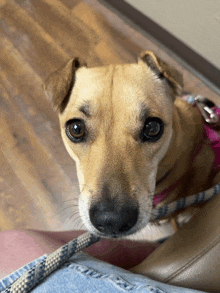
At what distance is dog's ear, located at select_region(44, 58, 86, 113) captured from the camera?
57.9 inches

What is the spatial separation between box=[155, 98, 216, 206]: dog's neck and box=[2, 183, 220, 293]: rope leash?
278 mm

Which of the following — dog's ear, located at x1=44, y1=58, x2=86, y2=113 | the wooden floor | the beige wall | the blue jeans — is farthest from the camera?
the wooden floor

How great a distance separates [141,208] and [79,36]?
8.19 ft

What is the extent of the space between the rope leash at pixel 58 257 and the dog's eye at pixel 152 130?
382 millimetres

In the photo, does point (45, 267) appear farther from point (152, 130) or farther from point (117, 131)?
point (152, 130)

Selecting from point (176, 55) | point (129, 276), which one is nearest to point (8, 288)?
point (129, 276)

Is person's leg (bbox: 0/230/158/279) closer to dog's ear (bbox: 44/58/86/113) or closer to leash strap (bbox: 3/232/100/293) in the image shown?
leash strap (bbox: 3/232/100/293)

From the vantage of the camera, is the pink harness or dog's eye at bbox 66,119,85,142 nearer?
dog's eye at bbox 66,119,85,142

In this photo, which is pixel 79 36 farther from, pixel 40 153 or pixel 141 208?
pixel 141 208

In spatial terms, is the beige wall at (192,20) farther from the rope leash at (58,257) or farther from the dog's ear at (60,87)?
the rope leash at (58,257)

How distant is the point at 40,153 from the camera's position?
2664mm

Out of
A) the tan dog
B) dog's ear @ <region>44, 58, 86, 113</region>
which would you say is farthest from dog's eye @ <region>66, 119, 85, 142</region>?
dog's ear @ <region>44, 58, 86, 113</region>

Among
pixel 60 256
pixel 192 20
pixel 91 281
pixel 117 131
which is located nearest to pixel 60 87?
pixel 117 131

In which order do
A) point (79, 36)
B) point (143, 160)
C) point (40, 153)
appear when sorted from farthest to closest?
point (79, 36), point (40, 153), point (143, 160)
